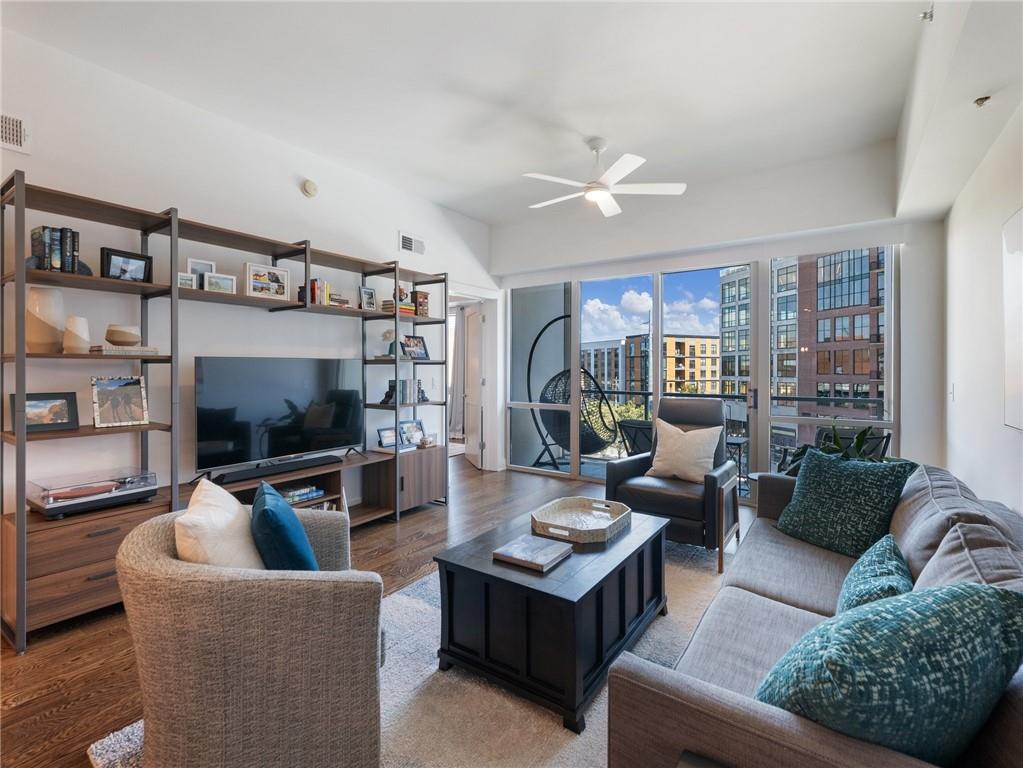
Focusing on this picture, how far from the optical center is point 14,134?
96.7 inches

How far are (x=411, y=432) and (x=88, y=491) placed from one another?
2280 mm

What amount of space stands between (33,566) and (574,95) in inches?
146

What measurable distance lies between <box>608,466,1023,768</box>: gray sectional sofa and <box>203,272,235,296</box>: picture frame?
10.1 ft

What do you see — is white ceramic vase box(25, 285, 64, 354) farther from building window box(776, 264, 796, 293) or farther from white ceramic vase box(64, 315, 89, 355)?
building window box(776, 264, 796, 293)

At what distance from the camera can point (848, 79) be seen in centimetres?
279

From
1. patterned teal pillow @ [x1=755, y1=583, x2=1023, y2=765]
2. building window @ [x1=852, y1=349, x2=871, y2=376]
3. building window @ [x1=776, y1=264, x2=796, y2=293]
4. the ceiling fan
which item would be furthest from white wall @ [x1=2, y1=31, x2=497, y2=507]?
building window @ [x1=852, y1=349, x2=871, y2=376]

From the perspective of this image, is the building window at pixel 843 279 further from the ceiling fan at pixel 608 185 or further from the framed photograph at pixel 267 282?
the framed photograph at pixel 267 282

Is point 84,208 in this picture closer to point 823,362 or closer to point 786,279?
point 786,279

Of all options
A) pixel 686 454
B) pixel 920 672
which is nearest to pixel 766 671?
pixel 920 672

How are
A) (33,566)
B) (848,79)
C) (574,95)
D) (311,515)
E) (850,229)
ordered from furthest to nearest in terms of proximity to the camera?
1. (850,229)
2. (574,95)
3. (848,79)
4. (33,566)
5. (311,515)

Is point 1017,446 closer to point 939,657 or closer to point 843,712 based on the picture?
point 939,657

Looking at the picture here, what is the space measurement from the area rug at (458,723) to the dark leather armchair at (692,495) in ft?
2.51

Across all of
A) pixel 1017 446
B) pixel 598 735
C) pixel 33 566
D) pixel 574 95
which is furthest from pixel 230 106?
pixel 1017 446

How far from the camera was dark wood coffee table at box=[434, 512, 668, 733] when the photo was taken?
5.61ft
